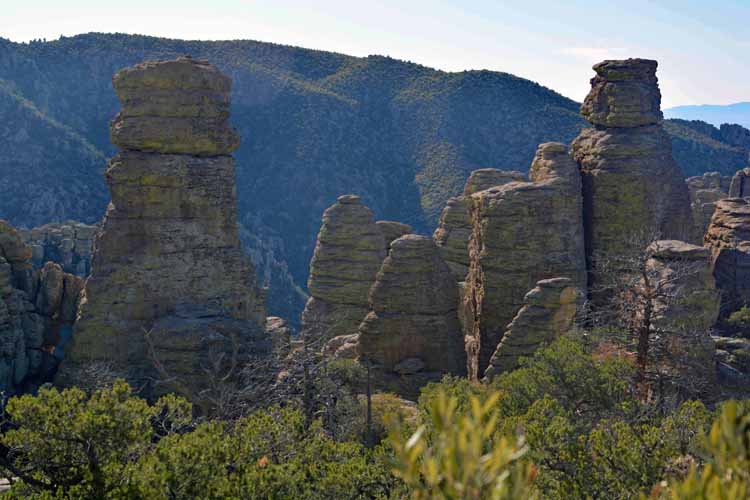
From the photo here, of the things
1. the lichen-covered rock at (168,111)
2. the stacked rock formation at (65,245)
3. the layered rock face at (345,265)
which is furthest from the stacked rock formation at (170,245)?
the stacked rock formation at (65,245)

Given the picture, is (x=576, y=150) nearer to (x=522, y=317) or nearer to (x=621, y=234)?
(x=621, y=234)

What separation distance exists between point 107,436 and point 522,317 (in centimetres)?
1536

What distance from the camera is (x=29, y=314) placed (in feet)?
90.3

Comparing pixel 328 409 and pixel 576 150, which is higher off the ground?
pixel 576 150

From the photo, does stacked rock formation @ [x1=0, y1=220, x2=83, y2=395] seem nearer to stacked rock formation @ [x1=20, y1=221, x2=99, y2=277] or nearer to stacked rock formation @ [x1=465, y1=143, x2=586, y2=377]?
stacked rock formation @ [x1=465, y1=143, x2=586, y2=377]

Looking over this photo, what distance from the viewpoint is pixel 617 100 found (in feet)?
108

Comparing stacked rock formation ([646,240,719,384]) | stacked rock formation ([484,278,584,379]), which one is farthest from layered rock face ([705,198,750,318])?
stacked rock formation ([484,278,584,379])

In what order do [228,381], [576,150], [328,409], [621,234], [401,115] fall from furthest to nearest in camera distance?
[401,115], [576,150], [621,234], [228,381], [328,409]

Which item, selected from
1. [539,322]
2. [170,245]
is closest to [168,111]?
[170,245]

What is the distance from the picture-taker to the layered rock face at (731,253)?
31891 millimetres

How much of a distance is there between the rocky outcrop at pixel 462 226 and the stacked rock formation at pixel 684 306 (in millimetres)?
18511

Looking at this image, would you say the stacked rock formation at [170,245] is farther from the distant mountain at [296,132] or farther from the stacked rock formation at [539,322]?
the distant mountain at [296,132]

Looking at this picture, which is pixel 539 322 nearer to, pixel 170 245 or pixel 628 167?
pixel 628 167

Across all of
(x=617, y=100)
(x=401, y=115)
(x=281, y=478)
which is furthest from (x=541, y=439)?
(x=401, y=115)
